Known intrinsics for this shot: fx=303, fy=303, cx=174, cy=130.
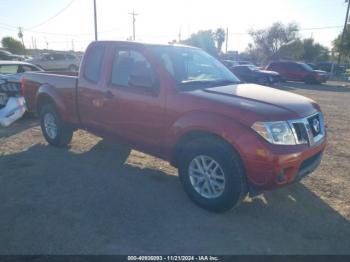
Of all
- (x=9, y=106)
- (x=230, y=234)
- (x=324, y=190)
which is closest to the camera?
(x=230, y=234)

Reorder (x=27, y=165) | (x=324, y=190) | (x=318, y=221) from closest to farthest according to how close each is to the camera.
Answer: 1. (x=318, y=221)
2. (x=324, y=190)
3. (x=27, y=165)

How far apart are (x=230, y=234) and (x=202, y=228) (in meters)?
0.31

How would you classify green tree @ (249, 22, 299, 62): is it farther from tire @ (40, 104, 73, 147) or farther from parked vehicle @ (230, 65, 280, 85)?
tire @ (40, 104, 73, 147)

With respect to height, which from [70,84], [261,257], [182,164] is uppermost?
[70,84]

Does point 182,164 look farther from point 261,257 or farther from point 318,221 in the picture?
point 318,221

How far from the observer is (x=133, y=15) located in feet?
176

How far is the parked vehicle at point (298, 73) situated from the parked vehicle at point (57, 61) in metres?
15.9

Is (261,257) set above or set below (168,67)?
below

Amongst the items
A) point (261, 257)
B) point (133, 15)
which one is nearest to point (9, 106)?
point (261, 257)

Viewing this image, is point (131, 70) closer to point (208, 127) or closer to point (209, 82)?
point (209, 82)

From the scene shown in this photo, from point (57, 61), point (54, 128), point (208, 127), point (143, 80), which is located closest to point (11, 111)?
point (54, 128)

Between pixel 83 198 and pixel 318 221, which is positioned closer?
pixel 318 221

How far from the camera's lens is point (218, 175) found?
11.5 ft

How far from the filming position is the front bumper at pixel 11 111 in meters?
7.29
